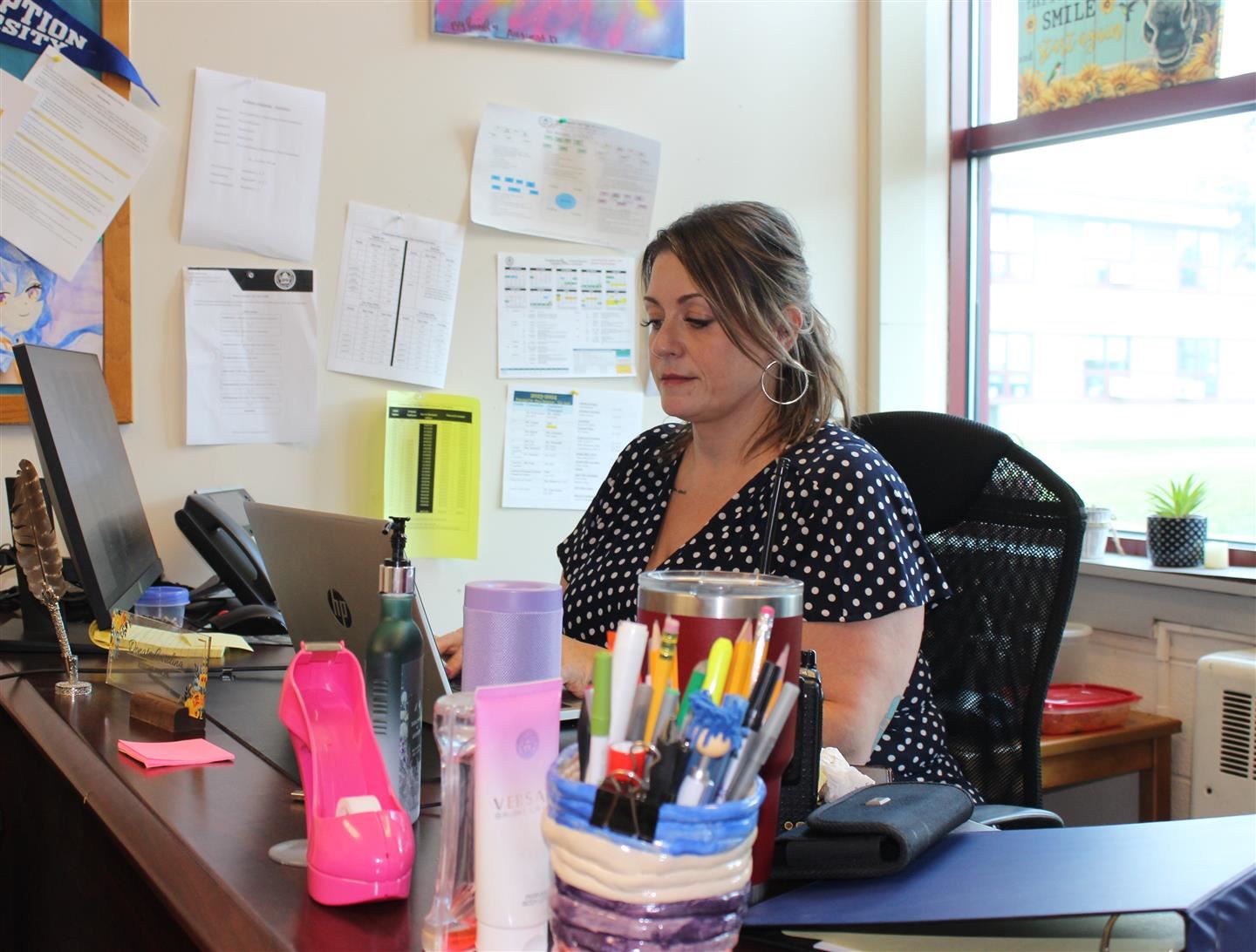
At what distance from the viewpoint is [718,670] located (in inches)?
23.6

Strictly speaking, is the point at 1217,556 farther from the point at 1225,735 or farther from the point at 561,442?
the point at 561,442

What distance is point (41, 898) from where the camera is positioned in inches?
57.9

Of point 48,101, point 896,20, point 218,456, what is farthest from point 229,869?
point 896,20

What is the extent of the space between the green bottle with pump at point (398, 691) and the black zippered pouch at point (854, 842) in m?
0.28

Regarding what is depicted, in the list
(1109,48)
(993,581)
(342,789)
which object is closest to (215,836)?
(342,789)

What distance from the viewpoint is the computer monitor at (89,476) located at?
1380 millimetres

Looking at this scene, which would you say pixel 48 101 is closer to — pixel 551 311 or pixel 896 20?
pixel 551 311

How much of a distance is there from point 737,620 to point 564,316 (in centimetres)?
179

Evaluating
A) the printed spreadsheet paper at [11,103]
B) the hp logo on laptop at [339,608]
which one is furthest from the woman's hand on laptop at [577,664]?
the printed spreadsheet paper at [11,103]

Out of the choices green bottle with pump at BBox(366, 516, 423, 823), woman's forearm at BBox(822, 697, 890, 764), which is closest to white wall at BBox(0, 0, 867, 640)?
woman's forearm at BBox(822, 697, 890, 764)

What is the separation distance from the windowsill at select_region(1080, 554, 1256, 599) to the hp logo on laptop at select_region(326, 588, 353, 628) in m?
1.59

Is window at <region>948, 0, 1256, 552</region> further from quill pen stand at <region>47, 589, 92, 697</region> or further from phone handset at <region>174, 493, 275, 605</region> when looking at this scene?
quill pen stand at <region>47, 589, 92, 697</region>

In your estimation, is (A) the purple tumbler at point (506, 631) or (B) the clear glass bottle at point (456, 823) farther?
(A) the purple tumbler at point (506, 631)

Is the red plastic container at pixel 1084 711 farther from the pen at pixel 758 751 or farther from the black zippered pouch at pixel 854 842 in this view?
the pen at pixel 758 751
